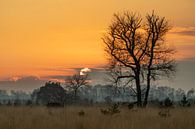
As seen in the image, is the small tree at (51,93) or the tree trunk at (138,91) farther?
the small tree at (51,93)

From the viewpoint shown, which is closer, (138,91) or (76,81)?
(138,91)

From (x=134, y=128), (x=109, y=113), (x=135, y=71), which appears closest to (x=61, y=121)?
(x=134, y=128)

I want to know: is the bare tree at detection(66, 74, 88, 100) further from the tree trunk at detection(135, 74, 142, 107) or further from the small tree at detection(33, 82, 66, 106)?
the tree trunk at detection(135, 74, 142, 107)

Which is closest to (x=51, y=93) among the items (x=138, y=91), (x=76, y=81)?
(x=76, y=81)

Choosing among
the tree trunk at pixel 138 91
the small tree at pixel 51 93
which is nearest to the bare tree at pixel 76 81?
the small tree at pixel 51 93

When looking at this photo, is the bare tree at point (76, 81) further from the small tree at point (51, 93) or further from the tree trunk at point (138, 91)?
the tree trunk at point (138, 91)

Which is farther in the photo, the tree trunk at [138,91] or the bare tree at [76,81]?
the bare tree at [76,81]

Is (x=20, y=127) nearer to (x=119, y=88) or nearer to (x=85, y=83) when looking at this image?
(x=119, y=88)

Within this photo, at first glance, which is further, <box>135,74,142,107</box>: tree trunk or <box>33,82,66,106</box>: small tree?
<box>33,82,66,106</box>: small tree

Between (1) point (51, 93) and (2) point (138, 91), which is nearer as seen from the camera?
(2) point (138, 91)

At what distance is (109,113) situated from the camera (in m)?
21.1

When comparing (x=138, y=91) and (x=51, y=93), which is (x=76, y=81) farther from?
(x=138, y=91)

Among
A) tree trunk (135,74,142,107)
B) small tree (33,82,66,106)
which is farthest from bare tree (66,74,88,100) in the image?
tree trunk (135,74,142,107)

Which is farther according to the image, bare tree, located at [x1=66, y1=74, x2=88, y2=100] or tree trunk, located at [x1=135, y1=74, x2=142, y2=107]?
bare tree, located at [x1=66, y1=74, x2=88, y2=100]
